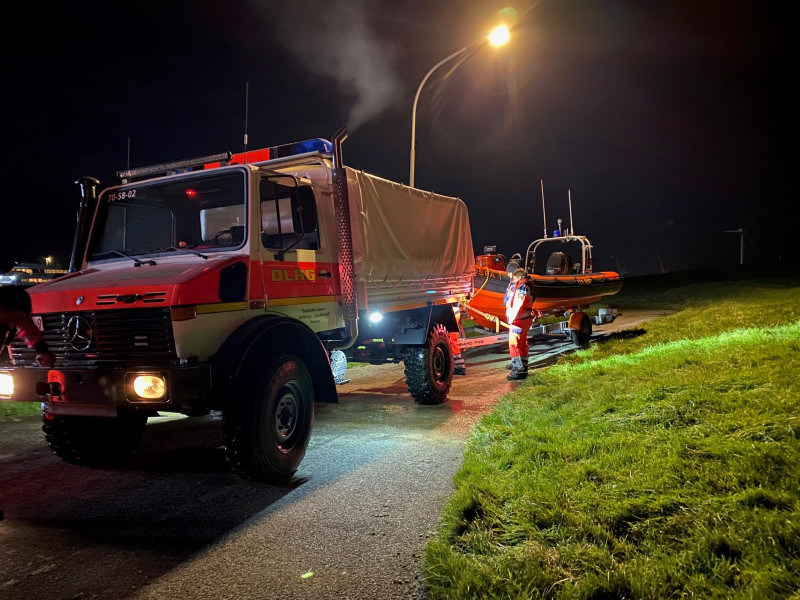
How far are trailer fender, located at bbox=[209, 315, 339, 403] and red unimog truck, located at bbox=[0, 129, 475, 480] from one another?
0.04 ft

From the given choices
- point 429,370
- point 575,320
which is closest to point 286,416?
point 429,370

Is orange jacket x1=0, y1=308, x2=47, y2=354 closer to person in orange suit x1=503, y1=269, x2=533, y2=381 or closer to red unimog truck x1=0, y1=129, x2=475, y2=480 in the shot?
red unimog truck x1=0, y1=129, x2=475, y2=480

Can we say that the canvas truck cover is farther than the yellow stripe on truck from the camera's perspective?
Yes

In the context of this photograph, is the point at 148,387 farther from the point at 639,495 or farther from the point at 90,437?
the point at 639,495

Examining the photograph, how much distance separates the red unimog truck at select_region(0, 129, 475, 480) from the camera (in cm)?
400

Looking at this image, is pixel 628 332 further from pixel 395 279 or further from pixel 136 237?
pixel 136 237

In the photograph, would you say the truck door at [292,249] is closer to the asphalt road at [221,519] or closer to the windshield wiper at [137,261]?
the windshield wiper at [137,261]

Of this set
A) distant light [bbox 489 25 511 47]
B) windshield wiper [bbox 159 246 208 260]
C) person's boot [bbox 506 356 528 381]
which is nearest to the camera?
windshield wiper [bbox 159 246 208 260]

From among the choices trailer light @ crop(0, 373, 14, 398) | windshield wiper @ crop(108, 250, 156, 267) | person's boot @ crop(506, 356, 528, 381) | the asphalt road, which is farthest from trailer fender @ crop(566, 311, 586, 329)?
trailer light @ crop(0, 373, 14, 398)

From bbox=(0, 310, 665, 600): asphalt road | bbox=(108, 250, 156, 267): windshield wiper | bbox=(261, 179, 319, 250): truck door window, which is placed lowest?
bbox=(0, 310, 665, 600): asphalt road

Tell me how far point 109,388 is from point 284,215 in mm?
2093

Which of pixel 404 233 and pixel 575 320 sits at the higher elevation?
pixel 404 233

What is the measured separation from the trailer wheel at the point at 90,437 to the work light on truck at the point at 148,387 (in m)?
1.01

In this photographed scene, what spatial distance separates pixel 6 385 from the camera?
4.29m
